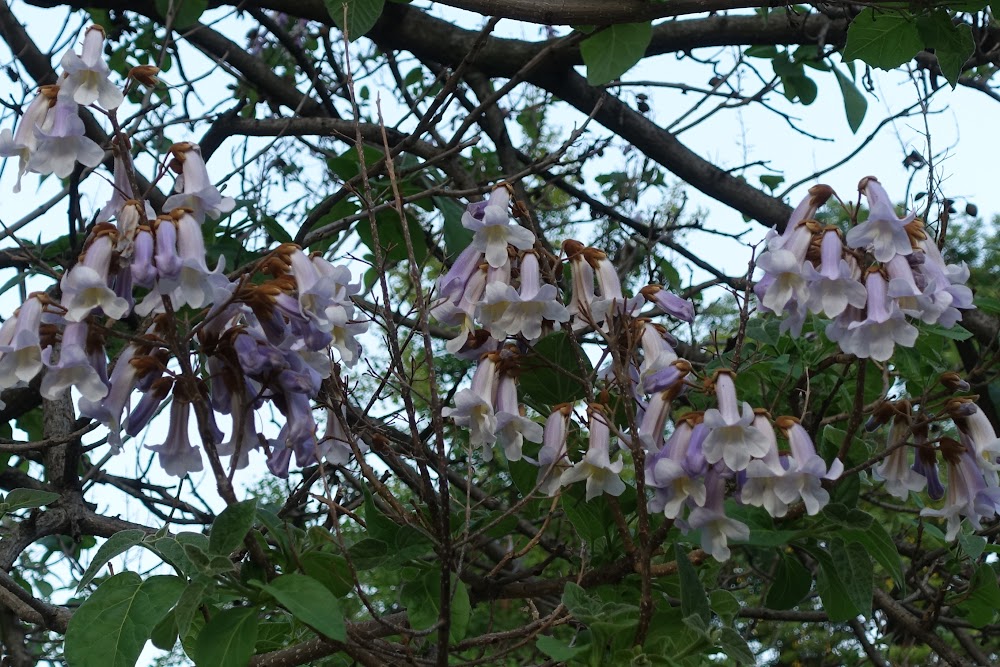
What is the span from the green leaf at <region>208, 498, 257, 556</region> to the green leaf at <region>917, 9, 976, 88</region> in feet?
6.77

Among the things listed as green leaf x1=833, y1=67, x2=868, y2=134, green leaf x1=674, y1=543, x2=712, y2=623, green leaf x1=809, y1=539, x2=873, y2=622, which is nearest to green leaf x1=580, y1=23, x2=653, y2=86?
green leaf x1=833, y1=67, x2=868, y2=134

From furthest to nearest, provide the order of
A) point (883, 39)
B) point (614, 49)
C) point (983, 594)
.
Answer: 1. point (614, 49)
2. point (883, 39)
3. point (983, 594)

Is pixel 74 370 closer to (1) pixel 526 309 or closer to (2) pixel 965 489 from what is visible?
(1) pixel 526 309

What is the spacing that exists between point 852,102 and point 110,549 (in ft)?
11.0

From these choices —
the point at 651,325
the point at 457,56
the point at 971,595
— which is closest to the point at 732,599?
the point at 651,325

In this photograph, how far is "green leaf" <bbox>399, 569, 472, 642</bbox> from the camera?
5.96 ft

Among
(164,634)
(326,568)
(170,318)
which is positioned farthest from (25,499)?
(170,318)

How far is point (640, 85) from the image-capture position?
14.0 feet

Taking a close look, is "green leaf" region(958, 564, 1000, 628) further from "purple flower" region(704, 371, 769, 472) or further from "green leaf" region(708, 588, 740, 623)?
"purple flower" region(704, 371, 769, 472)

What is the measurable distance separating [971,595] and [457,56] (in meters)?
2.74

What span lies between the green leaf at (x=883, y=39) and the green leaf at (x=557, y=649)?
1.78 m

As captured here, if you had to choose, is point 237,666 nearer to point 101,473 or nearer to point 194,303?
point 194,303

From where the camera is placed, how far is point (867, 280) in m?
1.70

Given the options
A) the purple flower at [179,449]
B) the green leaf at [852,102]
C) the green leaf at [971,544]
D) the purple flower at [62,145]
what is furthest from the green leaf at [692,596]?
the green leaf at [852,102]
